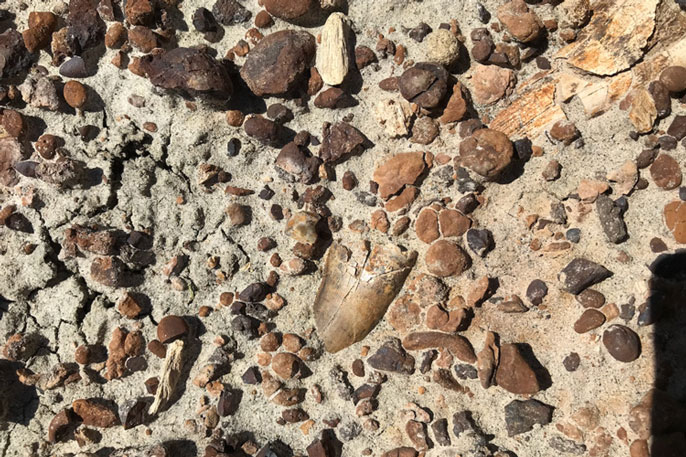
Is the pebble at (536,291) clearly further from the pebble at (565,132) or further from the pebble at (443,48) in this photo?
the pebble at (443,48)

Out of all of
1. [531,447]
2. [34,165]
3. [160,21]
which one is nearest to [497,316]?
[531,447]

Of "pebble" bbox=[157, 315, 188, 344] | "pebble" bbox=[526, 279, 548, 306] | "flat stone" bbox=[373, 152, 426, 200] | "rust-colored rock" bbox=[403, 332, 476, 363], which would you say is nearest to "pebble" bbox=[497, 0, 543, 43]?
"flat stone" bbox=[373, 152, 426, 200]

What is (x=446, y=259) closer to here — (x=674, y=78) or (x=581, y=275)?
(x=581, y=275)

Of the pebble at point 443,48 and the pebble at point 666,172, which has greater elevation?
the pebble at point 443,48

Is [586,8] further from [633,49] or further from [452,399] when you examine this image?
[452,399]

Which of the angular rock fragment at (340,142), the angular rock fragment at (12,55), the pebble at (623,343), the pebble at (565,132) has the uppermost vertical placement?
the angular rock fragment at (12,55)

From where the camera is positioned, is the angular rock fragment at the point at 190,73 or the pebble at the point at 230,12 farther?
the pebble at the point at 230,12

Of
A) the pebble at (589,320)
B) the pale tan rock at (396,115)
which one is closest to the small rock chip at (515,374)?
the pebble at (589,320)
